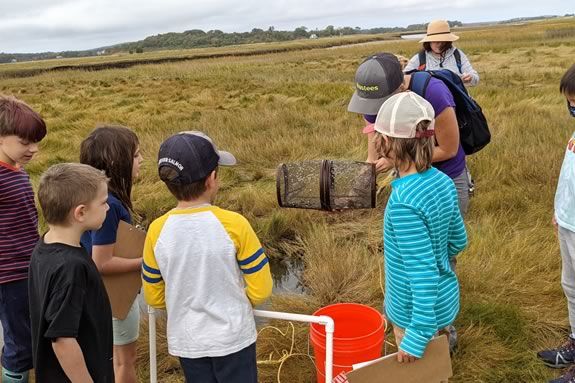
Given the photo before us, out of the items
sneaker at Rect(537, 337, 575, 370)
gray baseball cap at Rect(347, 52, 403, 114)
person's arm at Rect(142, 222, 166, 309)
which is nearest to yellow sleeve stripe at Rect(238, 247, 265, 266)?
person's arm at Rect(142, 222, 166, 309)

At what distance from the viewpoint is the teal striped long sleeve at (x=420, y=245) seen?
1.79m


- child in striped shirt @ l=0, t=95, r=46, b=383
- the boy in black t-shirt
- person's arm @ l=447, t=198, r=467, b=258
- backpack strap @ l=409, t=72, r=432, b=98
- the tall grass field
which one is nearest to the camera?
the boy in black t-shirt

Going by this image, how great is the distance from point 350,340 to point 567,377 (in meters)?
1.20

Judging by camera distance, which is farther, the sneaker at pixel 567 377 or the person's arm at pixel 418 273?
the sneaker at pixel 567 377

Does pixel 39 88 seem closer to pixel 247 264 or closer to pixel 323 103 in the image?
pixel 323 103

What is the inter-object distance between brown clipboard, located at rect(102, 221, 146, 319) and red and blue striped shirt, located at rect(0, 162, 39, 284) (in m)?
0.41

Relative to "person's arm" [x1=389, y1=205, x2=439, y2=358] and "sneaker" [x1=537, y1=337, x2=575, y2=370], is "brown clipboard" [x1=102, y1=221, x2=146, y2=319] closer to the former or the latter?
→ "person's arm" [x1=389, y1=205, x2=439, y2=358]

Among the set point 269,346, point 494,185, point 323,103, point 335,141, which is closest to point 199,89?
point 323,103

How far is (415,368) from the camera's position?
186 centimetres

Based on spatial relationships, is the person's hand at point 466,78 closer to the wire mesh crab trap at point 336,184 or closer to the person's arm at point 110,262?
the wire mesh crab trap at point 336,184

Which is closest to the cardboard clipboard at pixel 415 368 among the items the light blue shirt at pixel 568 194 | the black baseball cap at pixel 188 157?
the black baseball cap at pixel 188 157

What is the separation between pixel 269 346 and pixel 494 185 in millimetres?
3519

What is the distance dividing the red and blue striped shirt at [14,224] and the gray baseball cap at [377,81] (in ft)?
5.32

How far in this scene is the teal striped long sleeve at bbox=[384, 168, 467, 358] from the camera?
179 centimetres
